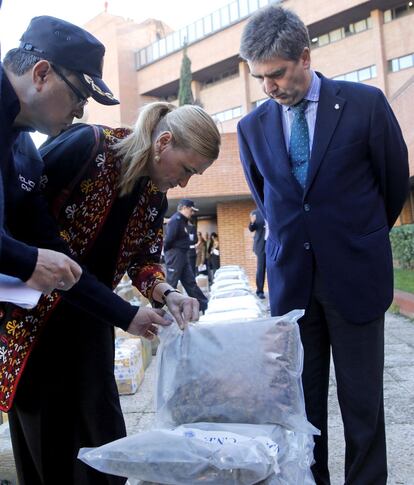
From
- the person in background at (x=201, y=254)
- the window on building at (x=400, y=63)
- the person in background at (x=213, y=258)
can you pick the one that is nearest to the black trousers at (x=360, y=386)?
the person in background at (x=201, y=254)

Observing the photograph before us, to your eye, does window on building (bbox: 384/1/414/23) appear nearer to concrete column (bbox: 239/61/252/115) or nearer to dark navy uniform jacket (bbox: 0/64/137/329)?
concrete column (bbox: 239/61/252/115)

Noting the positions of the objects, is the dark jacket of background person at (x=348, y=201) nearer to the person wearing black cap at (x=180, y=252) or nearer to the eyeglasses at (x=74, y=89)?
the eyeglasses at (x=74, y=89)

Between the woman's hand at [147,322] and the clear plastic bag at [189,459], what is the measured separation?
0.33m

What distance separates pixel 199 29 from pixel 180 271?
2720 cm

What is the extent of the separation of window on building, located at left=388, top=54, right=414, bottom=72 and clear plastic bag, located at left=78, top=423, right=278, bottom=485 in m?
25.8

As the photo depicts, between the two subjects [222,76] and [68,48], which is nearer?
[68,48]

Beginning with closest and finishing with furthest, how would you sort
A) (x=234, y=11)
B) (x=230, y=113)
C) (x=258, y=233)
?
(x=258, y=233), (x=234, y=11), (x=230, y=113)

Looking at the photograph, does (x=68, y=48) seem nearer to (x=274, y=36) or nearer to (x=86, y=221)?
(x=86, y=221)

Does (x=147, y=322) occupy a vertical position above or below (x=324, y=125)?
below

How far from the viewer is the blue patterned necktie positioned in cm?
189

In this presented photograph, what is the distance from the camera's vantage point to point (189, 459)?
55.9 inches

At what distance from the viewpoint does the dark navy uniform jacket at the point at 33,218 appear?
135cm

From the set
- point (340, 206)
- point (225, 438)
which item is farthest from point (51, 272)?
point (340, 206)

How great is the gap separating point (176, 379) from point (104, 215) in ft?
2.07
